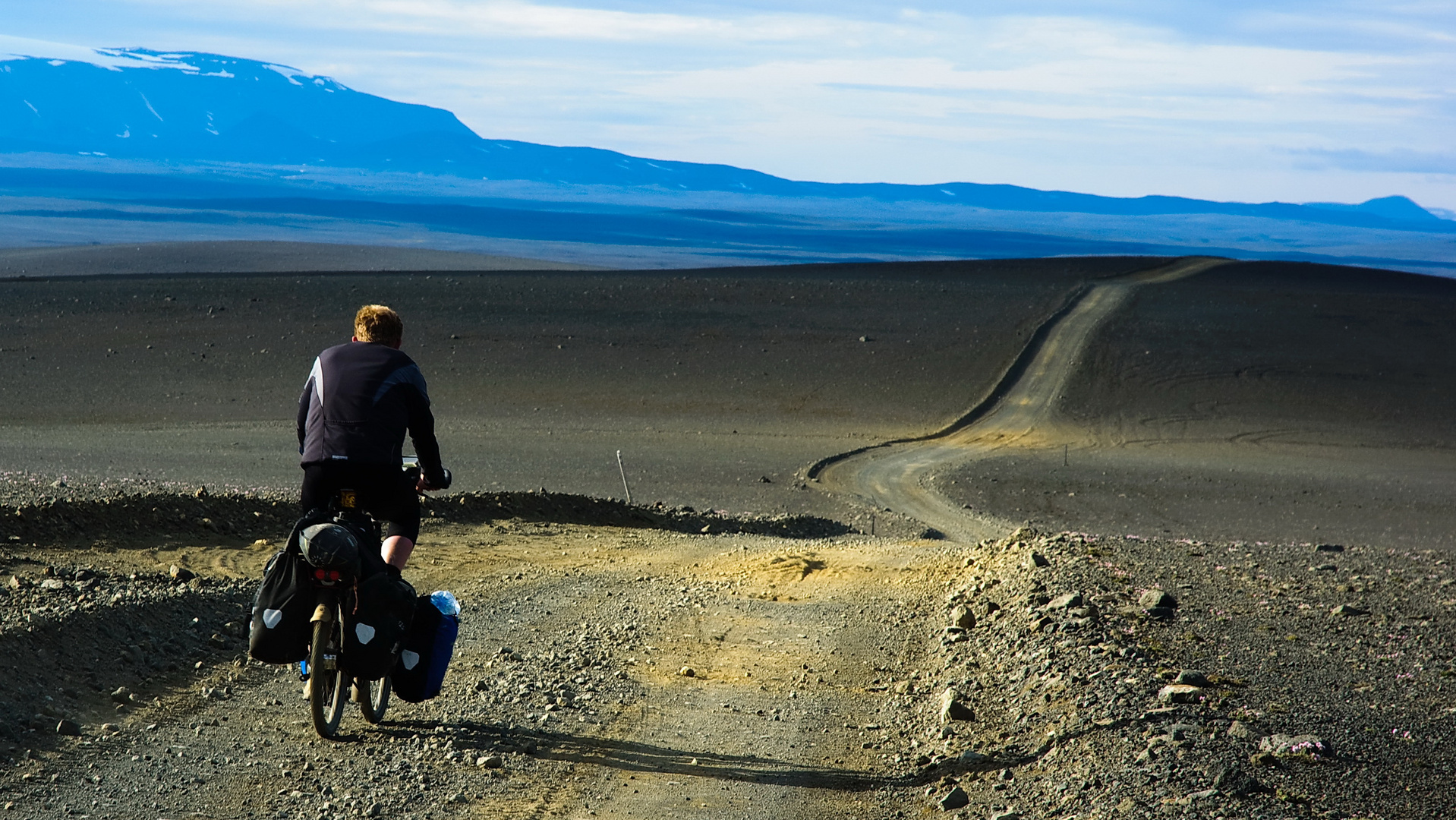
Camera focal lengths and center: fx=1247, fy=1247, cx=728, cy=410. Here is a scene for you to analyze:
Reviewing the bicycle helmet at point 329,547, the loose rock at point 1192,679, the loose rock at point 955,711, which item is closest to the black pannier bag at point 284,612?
the bicycle helmet at point 329,547

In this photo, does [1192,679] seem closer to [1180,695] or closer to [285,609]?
[1180,695]

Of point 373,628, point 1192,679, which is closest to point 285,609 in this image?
point 373,628

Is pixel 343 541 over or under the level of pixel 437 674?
over

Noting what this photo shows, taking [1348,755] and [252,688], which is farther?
[252,688]

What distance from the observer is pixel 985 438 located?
29.6 metres

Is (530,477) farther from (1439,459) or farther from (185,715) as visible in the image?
(1439,459)

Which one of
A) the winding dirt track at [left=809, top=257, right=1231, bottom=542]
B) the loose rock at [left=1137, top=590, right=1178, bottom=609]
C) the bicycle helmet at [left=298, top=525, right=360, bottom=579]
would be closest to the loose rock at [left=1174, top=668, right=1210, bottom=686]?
the loose rock at [left=1137, top=590, right=1178, bottom=609]

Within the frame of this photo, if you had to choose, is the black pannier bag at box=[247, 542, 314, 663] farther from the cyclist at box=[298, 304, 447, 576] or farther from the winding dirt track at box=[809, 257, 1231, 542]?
the winding dirt track at box=[809, 257, 1231, 542]

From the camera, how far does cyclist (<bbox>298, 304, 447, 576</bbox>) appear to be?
17.2 feet

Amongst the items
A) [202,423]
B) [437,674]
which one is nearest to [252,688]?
[437,674]

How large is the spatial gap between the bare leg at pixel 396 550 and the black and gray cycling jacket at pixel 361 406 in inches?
16.0

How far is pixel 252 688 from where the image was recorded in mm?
6141

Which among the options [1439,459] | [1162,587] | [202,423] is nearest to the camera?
[1162,587]

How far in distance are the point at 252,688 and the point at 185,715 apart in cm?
50
